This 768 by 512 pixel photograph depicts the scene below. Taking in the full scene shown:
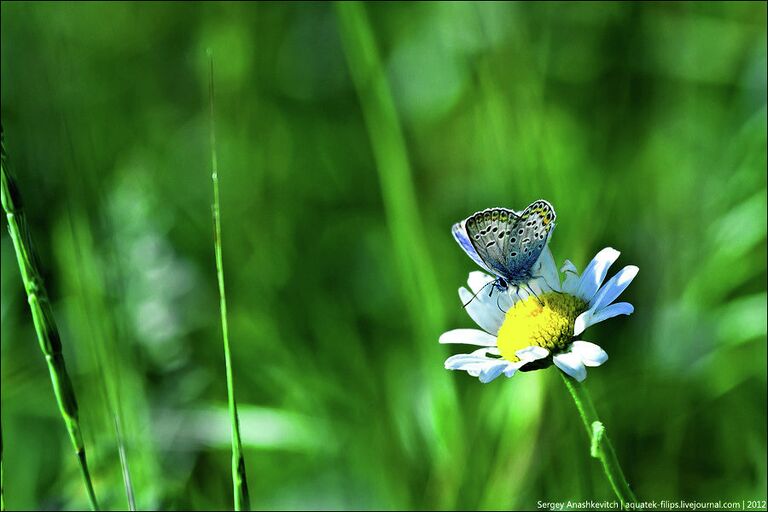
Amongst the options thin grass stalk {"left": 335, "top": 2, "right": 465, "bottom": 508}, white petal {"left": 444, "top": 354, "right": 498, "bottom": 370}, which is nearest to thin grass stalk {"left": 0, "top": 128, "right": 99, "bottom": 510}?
white petal {"left": 444, "top": 354, "right": 498, "bottom": 370}

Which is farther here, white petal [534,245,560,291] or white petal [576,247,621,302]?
white petal [534,245,560,291]

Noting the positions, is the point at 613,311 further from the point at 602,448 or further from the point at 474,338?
the point at 474,338

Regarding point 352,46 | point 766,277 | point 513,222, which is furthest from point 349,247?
point 513,222

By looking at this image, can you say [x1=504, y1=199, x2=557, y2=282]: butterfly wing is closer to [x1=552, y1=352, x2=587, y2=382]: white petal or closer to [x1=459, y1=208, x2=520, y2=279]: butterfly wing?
[x1=459, y1=208, x2=520, y2=279]: butterfly wing

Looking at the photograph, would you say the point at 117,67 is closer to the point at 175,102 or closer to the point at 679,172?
the point at 175,102

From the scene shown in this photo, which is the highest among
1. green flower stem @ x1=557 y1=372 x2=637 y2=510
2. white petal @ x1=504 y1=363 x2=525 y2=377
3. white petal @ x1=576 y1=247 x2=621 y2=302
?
white petal @ x1=576 y1=247 x2=621 y2=302

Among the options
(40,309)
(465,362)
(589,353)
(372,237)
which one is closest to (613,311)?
(589,353)

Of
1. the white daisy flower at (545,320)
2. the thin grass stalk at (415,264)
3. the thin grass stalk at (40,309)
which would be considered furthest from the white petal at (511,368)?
the thin grass stalk at (415,264)
